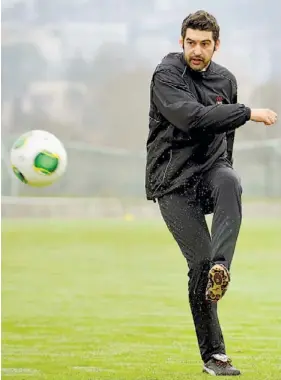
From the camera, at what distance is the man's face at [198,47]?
430 centimetres

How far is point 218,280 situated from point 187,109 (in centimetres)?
68

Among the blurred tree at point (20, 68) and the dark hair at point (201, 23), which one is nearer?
the dark hair at point (201, 23)

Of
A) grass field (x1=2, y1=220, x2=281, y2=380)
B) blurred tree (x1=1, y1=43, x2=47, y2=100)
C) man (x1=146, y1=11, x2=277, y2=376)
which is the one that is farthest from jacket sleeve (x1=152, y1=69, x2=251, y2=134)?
blurred tree (x1=1, y1=43, x2=47, y2=100)

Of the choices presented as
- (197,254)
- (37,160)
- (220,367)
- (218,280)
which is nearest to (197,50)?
(197,254)

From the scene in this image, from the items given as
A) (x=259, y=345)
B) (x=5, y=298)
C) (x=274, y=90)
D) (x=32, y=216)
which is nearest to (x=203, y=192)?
(x=259, y=345)

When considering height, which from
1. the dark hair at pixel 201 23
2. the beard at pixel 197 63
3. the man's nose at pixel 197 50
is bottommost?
the beard at pixel 197 63

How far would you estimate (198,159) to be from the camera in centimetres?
443

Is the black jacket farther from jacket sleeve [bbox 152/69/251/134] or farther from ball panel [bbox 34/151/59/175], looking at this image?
ball panel [bbox 34/151/59/175]

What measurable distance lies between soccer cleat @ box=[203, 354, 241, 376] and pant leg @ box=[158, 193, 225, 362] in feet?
0.07

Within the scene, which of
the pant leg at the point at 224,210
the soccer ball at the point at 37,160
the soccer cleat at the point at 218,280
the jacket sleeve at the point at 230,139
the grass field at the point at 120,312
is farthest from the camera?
the soccer ball at the point at 37,160

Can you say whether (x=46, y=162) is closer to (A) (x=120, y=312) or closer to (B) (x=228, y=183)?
(A) (x=120, y=312)

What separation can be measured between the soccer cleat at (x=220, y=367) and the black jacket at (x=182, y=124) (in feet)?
2.28

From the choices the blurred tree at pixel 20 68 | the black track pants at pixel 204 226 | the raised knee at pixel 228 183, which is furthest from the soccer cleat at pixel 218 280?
the blurred tree at pixel 20 68

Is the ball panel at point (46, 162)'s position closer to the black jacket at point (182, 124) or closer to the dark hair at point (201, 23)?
the black jacket at point (182, 124)
